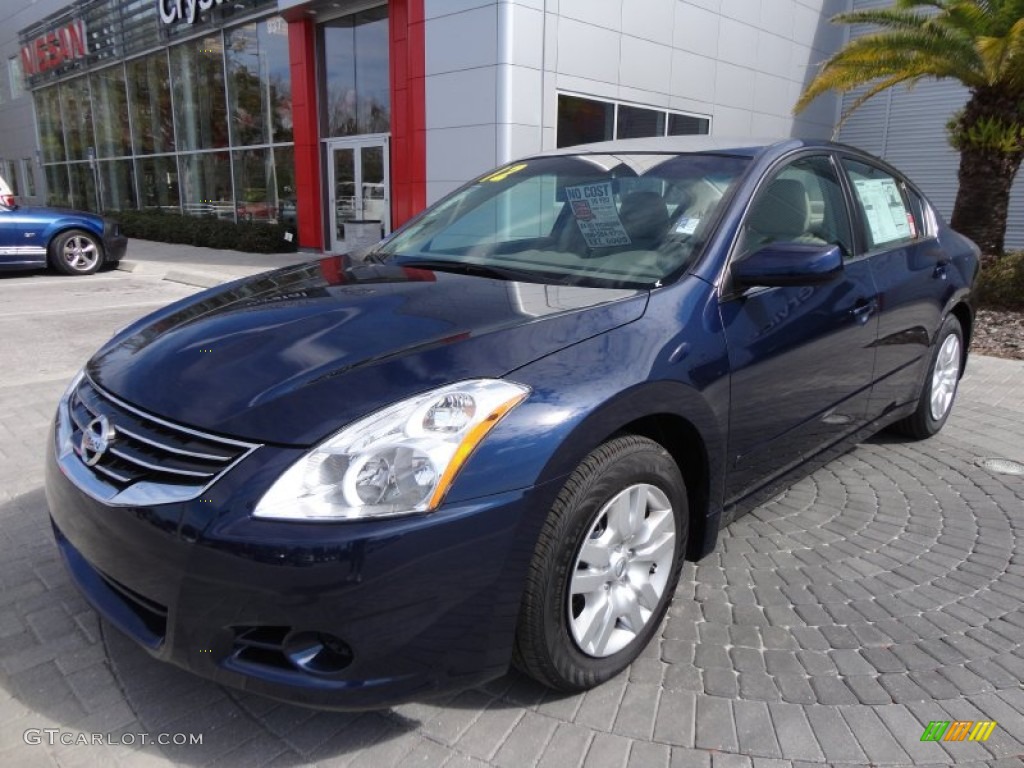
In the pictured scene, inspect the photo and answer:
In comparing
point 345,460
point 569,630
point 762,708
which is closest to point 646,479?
point 569,630

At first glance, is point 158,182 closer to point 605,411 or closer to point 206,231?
point 206,231

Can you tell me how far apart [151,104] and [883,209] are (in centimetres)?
2238

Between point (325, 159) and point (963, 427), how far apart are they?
45.2ft

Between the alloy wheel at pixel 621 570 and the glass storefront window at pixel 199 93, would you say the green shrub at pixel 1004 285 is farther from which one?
the glass storefront window at pixel 199 93

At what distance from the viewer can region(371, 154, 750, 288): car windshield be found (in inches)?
108

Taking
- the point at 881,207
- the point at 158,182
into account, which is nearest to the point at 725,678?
the point at 881,207

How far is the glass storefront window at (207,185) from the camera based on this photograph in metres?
19.0

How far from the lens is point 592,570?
217 cm

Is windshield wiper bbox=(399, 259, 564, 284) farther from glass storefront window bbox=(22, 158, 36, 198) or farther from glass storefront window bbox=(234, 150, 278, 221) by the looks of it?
glass storefront window bbox=(22, 158, 36, 198)

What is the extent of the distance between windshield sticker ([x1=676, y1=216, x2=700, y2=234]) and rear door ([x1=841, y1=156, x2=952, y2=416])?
120 centimetres

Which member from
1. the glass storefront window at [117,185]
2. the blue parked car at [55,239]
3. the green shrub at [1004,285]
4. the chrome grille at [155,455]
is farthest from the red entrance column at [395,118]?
the chrome grille at [155,455]

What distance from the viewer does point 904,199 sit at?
13.6ft

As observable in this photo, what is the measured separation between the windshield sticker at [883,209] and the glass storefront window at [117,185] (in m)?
24.0

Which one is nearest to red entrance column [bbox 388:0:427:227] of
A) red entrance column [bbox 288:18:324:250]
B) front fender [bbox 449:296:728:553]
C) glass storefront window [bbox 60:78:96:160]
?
red entrance column [bbox 288:18:324:250]
